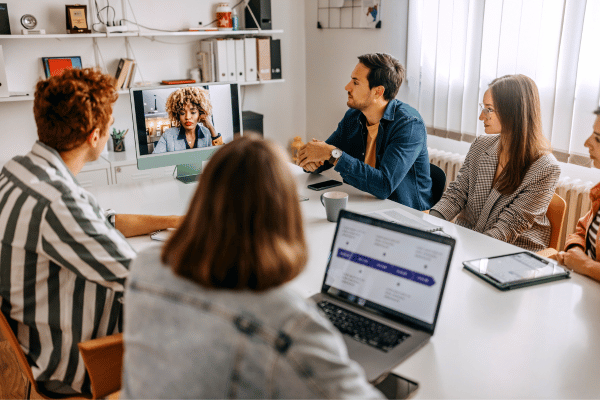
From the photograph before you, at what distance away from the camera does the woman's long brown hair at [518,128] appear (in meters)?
1.96

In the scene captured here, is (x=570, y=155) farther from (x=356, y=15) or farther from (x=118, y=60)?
(x=118, y=60)

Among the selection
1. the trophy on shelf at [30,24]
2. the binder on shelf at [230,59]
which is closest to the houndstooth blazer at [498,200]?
the binder on shelf at [230,59]

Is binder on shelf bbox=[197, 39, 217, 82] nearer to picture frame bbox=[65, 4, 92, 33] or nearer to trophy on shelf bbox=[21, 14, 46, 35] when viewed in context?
picture frame bbox=[65, 4, 92, 33]

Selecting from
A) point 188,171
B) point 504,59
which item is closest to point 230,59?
point 188,171

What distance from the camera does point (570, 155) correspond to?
2.56 metres

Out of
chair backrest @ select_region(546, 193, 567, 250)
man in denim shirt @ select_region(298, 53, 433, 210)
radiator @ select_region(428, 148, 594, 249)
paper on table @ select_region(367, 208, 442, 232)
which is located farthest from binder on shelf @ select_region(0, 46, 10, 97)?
radiator @ select_region(428, 148, 594, 249)

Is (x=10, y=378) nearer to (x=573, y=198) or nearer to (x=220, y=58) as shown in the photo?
(x=220, y=58)

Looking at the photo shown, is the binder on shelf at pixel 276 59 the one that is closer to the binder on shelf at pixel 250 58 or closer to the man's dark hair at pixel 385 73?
the binder on shelf at pixel 250 58

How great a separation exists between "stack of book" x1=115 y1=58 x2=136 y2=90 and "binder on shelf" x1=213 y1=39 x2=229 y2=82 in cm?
55

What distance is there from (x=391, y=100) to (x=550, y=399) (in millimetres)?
1760

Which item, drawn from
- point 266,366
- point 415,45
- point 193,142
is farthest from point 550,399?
point 415,45

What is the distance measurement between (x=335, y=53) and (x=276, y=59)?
1.46 feet

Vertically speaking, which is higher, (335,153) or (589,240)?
(335,153)

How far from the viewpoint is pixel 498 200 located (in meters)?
2.02
